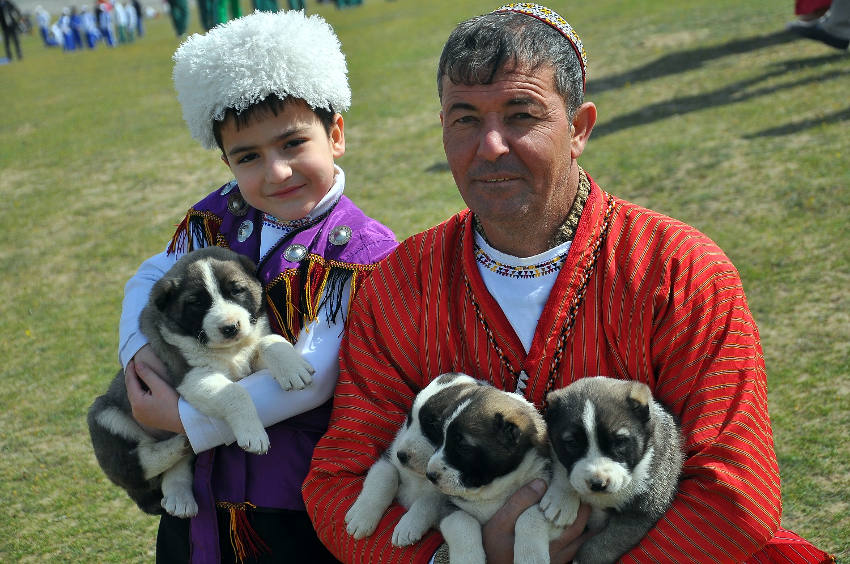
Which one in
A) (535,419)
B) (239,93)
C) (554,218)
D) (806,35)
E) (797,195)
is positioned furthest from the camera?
(806,35)

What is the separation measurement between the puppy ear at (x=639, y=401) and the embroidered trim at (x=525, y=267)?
2.04 feet

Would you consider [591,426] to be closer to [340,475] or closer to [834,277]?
[340,475]

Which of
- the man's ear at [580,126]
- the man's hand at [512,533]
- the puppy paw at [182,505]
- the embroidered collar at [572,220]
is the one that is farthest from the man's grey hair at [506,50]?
the puppy paw at [182,505]

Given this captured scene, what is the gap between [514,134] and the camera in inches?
121

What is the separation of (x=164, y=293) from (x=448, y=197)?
25.7ft

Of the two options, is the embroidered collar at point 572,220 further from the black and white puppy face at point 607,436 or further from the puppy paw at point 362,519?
the puppy paw at point 362,519

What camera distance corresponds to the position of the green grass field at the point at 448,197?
19.1 ft

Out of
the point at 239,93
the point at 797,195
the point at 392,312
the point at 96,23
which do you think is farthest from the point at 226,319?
the point at 96,23

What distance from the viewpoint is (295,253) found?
373 cm

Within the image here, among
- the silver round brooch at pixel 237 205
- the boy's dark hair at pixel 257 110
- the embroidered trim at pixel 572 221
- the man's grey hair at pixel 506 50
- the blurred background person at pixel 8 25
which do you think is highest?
the man's grey hair at pixel 506 50

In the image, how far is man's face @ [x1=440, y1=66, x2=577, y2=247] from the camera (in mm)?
3041

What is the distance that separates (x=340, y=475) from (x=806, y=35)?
1445 cm

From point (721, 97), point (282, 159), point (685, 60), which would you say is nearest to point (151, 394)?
point (282, 159)

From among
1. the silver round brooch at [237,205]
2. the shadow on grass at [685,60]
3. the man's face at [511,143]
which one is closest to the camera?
the man's face at [511,143]
